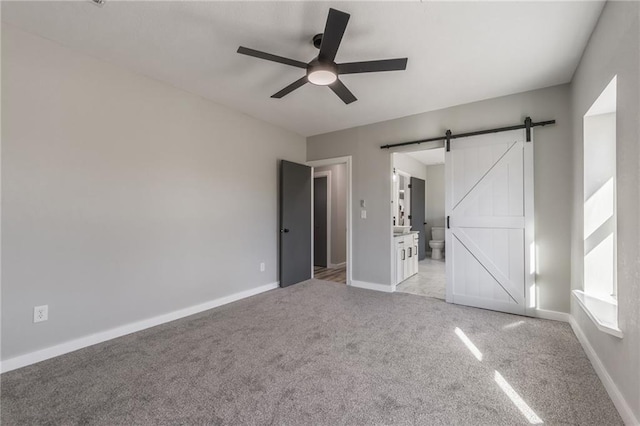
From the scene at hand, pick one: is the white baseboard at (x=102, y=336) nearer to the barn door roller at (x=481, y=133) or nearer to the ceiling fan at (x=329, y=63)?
the ceiling fan at (x=329, y=63)

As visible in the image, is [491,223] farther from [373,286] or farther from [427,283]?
[373,286]

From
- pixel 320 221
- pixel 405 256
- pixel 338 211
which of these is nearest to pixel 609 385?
pixel 405 256

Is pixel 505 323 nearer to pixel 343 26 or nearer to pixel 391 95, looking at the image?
pixel 391 95

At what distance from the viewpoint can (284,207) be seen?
428 centimetres

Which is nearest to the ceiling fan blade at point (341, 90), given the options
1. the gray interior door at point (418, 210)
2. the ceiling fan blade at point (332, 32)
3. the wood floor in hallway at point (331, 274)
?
the ceiling fan blade at point (332, 32)

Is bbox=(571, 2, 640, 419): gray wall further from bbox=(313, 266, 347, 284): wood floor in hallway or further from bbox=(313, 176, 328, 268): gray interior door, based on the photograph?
bbox=(313, 176, 328, 268): gray interior door

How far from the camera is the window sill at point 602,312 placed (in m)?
1.63

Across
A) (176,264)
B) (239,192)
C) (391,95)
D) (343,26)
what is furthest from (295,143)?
(343,26)

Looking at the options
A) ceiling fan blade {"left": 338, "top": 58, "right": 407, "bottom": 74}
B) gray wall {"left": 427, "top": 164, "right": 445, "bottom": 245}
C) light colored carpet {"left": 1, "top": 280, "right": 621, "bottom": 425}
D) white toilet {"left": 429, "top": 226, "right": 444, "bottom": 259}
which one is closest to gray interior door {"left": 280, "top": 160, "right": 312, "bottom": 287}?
light colored carpet {"left": 1, "top": 280, "right": 621, "bottom": 425}

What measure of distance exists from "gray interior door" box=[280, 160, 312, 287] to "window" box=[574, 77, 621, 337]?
341 centimetres

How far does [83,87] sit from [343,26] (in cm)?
233

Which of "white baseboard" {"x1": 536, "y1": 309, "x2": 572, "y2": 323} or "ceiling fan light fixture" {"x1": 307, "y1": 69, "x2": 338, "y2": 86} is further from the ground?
"ceiling fan light fixture" {"x1": 307, "y1": 69, "x2": 338, "y2": 86}

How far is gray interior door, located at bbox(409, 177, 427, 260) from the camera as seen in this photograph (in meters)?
6.49

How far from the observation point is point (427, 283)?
4500mm
